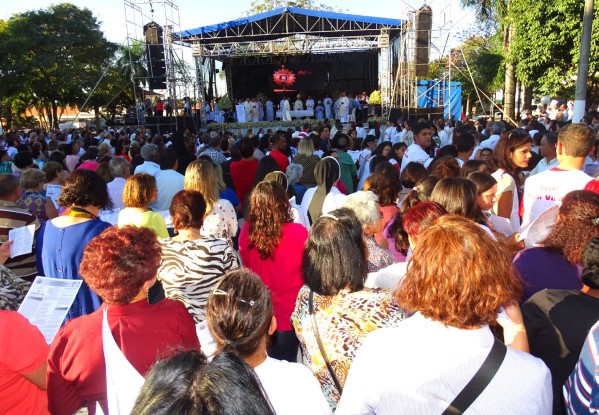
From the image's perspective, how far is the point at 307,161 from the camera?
18.1ft

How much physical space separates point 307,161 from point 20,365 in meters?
4.20

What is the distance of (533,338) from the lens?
1880 millimetres

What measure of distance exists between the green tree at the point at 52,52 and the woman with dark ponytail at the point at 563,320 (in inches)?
1186

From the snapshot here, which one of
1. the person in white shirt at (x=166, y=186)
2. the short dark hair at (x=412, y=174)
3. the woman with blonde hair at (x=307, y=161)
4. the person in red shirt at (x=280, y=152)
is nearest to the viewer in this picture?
the short dark hair at (x=412, y=174)

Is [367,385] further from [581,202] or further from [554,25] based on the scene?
[554,25]

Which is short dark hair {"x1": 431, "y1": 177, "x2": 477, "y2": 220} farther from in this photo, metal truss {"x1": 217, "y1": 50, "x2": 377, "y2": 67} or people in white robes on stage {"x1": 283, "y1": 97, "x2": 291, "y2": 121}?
metal truss {"x1": 217, "y1": 50, "x2": 377, "y2": 67}

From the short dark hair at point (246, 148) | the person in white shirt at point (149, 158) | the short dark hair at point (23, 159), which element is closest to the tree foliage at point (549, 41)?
the short dark hair at point (246, 148)

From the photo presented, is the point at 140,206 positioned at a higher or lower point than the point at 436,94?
lower

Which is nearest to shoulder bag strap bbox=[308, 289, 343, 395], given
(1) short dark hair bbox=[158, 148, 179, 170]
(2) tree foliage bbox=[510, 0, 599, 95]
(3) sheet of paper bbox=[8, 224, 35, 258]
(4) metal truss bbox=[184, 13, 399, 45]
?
(3) sheet of paper bbox=[8, 224, 35, 258]

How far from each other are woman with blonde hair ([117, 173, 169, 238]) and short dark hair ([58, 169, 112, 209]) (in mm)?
321

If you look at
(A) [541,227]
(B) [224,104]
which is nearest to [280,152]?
(A) [541,227]

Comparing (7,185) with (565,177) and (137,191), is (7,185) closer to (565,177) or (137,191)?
(137,191)

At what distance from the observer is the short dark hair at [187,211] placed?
2850mm

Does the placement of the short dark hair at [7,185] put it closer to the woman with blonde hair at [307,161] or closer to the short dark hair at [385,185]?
the short dark hair at [385,185]
